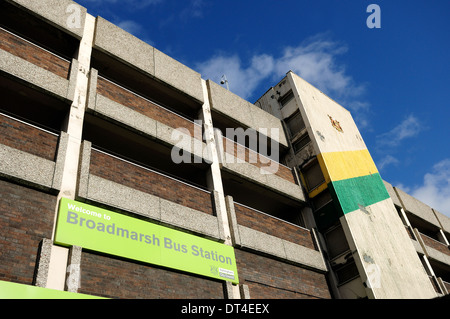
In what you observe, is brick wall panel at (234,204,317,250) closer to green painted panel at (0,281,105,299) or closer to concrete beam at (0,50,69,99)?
concrete beam at (0,50,69,99)

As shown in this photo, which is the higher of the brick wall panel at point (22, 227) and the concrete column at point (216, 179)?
the concrete column at point (216, 179)

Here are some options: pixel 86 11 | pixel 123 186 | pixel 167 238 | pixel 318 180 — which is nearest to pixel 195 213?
pixel 167 238

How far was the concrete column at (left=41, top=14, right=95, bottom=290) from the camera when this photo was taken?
899 centimetres

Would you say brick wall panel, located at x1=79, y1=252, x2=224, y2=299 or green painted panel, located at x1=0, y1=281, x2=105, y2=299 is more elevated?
brick wall panel, located at x1=79, y1=252, x2=224, y2=299

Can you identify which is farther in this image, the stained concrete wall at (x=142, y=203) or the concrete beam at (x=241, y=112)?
the concrete beam at (x=241, y=112)

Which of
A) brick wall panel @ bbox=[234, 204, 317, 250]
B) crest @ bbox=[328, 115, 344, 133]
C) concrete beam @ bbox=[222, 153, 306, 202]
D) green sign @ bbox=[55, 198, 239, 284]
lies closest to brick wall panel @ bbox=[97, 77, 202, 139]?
concrete beam @ bbox=[222, 153, 306, 202]

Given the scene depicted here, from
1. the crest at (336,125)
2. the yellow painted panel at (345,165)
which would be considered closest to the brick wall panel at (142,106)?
the yellow painted panel at (345,165)

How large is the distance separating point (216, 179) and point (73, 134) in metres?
5.17

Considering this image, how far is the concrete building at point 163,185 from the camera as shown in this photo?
9.76 m

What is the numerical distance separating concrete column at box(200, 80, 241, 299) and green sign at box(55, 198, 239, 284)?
0.41 meters

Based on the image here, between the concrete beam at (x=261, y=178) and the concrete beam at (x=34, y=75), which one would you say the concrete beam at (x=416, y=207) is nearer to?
the concrete beam at (x=261, y=178)

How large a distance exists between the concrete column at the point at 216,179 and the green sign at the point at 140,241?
407 mm

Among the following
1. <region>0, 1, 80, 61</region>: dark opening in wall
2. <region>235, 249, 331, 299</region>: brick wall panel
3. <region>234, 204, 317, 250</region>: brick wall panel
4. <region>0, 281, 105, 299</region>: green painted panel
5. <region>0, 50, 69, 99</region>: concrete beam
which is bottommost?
<region>0, 281, 105, 299</region>: green painted panel

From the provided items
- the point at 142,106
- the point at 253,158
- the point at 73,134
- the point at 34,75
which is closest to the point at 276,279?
the point at 253,158
